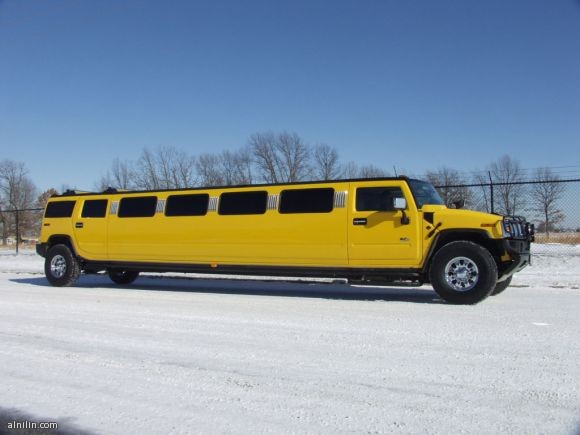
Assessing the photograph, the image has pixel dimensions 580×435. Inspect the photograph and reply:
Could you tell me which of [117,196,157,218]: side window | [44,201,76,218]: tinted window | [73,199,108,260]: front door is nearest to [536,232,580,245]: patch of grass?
[117,196,157,218]: side window

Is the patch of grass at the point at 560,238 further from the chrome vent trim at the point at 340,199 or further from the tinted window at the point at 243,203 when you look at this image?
the tinted window at the point at 243,203

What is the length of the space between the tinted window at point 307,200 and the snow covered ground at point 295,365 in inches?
61.9

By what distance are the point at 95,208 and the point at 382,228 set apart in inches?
252

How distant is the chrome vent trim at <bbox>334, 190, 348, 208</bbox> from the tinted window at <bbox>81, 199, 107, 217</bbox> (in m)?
5.26

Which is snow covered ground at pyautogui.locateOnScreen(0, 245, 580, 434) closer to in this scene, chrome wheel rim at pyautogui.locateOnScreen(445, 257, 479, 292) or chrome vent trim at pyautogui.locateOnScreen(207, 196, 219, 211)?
chrome wheel rim at pyautogui.locateOnScreen(445, 257, 479, 292)

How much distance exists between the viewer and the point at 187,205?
10.9 m

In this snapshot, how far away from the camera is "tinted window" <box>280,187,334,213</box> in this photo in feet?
30.9

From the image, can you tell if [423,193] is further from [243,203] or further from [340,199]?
[243,203]

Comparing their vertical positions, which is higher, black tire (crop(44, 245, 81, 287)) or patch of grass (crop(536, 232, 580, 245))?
patch of grass (crop(536, 232, 580, 245))

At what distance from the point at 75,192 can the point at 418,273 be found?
26.0 feet

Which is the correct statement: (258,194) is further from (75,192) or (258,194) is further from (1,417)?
(1,417)

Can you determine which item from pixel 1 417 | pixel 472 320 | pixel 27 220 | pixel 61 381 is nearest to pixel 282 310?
pixel 472 320

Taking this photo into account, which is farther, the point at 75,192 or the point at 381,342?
the point at 75,192

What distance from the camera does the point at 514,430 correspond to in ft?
11.3
